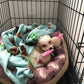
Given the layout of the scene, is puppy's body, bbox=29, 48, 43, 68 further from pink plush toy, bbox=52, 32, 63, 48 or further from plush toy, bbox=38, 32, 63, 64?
pink plush toy, bbox=52, 32, 63, 48

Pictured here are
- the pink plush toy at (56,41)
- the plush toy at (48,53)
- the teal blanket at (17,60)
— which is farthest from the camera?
the pink plush toy at (56,41)

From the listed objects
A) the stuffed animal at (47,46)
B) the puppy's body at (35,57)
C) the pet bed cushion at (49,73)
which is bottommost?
the pet bed cushion at (49,73)

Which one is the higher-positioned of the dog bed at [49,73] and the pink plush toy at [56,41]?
the pink plush toy at [56,41]

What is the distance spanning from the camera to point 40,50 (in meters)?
1.07

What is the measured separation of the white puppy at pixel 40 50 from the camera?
3.18 feet

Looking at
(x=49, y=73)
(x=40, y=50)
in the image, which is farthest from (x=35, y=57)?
(x=49, y=73)

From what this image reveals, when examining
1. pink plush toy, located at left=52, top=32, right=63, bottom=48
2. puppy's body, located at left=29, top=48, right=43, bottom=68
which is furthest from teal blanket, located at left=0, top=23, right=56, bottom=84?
pink plush toy, located at left=52, top=32, right=63, bottom=48

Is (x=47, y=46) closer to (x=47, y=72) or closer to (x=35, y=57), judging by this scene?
(x=35, y=57)

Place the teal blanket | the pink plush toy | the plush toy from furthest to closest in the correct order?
the pink plush toy → the plush toy → the teal blanket

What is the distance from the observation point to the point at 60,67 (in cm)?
92

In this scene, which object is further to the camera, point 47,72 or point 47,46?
point 47,46

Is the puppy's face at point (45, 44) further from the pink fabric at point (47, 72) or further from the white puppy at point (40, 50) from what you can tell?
the pink fabric at point (47, 72)

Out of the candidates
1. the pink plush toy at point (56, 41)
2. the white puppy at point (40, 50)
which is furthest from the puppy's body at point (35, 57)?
the pink plush toy at point (56, 41)

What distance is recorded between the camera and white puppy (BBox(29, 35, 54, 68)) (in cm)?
97
